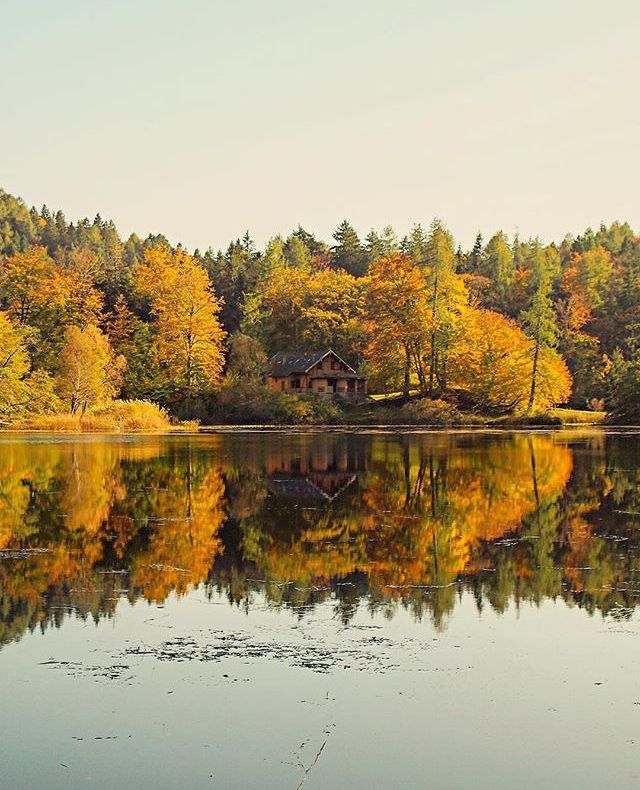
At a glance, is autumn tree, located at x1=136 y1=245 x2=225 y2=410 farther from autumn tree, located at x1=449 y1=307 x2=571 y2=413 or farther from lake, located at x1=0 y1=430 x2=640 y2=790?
lake, located at x1=0 y1=430 x2=640 y2=790

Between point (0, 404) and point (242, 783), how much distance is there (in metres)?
66.7

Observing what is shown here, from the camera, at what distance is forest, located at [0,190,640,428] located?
76875 millimetres

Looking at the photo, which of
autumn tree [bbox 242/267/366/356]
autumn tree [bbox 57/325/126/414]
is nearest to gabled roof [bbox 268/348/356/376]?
autumn tree [bbox 242/267/366/356]

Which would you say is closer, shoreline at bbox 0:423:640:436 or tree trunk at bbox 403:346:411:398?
shoreline at bbox 0:423:640:436

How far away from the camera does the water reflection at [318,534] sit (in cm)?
1391

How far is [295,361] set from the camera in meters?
96.7

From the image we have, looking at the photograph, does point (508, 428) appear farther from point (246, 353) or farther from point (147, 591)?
point (147, 591)

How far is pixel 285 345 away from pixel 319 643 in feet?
305

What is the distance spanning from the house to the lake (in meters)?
69.4

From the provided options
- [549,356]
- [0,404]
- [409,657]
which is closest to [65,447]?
[0,404]

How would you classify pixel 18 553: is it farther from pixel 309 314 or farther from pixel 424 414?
pixel 309 314

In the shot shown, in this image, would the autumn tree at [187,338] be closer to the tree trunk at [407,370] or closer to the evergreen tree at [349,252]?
the tree trunk at [407,370]

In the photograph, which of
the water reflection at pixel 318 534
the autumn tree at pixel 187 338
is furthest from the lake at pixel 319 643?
the autumn tree at pixel 187 338

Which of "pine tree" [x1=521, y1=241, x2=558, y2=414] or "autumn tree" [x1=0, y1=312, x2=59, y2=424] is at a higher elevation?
"pine tree" [x1=521, y1=241, x2=558, y2=414]
